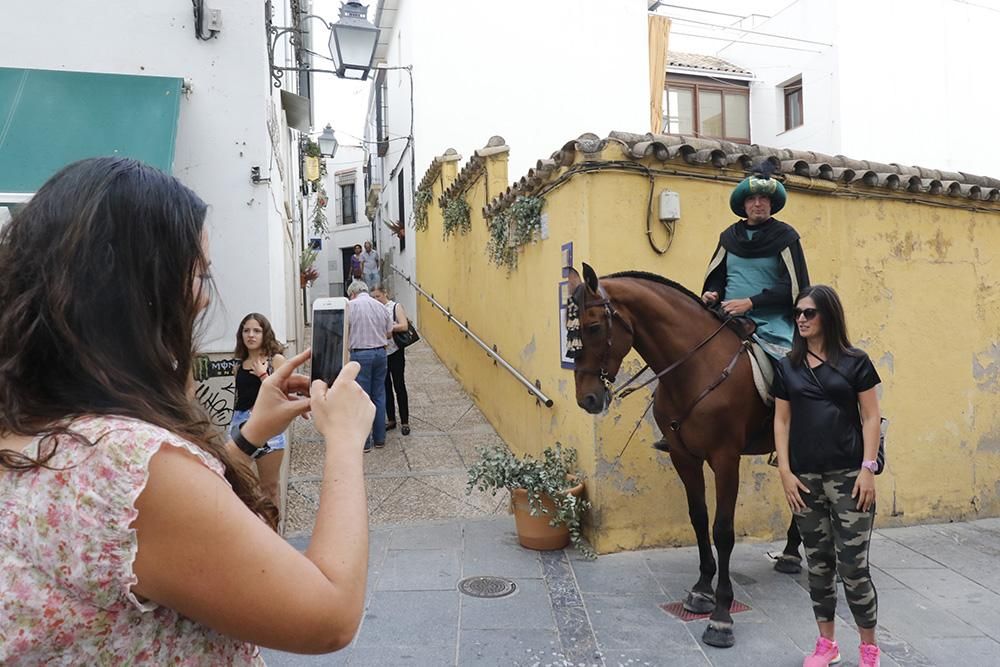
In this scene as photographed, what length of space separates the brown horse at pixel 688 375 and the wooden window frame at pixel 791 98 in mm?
14373

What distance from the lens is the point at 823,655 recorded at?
3285mm

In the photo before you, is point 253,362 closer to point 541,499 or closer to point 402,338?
point 541,499

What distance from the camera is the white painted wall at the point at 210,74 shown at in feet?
14.8

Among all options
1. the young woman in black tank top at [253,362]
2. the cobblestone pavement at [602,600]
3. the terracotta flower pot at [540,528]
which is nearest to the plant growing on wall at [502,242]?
the cobblestone pavement at [602,600]

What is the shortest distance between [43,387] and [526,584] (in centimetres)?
380

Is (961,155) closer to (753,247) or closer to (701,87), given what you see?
(701,87)

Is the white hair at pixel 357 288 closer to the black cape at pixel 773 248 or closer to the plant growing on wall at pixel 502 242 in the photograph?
the plant growing on wall at pixel 502 242

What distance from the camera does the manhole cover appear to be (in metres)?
4.19

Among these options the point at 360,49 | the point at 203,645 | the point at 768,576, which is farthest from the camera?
the point at 360,49

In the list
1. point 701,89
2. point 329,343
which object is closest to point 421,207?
point 701,89

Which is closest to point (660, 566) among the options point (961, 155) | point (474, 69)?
point (474, 69)

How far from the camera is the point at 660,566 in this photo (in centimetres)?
461

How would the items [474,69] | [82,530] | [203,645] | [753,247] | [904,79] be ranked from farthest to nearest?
[904,79]
[474,69]
[753,247]
[203,645]
[82,530]

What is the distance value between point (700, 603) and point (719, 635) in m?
0.36
